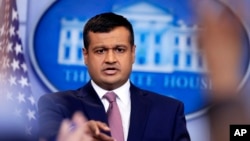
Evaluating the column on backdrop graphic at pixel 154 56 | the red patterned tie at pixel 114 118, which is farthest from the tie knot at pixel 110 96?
the column on backdrop graphic at pixel 154 56

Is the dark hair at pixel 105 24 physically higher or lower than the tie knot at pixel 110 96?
higher

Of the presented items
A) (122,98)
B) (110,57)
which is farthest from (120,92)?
(110,57)

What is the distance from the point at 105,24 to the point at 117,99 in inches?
10.0

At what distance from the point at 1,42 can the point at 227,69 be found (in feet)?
2.63

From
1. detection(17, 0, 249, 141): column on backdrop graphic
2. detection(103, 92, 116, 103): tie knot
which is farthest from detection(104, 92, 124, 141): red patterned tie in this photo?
detection(17, 0, 249, 141): column on backdrop graphic

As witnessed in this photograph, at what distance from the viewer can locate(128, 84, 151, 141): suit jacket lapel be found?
176 centimetres

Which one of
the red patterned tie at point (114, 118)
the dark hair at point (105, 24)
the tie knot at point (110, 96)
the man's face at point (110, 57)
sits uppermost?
the dark hair at point (105, 24)

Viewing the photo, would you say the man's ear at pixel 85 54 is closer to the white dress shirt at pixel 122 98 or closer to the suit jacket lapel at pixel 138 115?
the white dress shirt at pixel 122 98

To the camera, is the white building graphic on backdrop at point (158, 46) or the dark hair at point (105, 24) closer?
the dark hair at point (105, 24)

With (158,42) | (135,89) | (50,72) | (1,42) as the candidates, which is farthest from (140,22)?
(1,42)

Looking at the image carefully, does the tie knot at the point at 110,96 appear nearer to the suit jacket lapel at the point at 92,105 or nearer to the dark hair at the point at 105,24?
the suit jacket lapel at the point at 92,105

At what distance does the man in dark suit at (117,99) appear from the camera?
1.75 meters

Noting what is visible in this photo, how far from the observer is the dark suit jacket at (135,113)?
1.75 meters

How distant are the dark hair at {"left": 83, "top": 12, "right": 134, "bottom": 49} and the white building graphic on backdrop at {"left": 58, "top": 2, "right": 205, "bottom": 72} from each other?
42 mm
